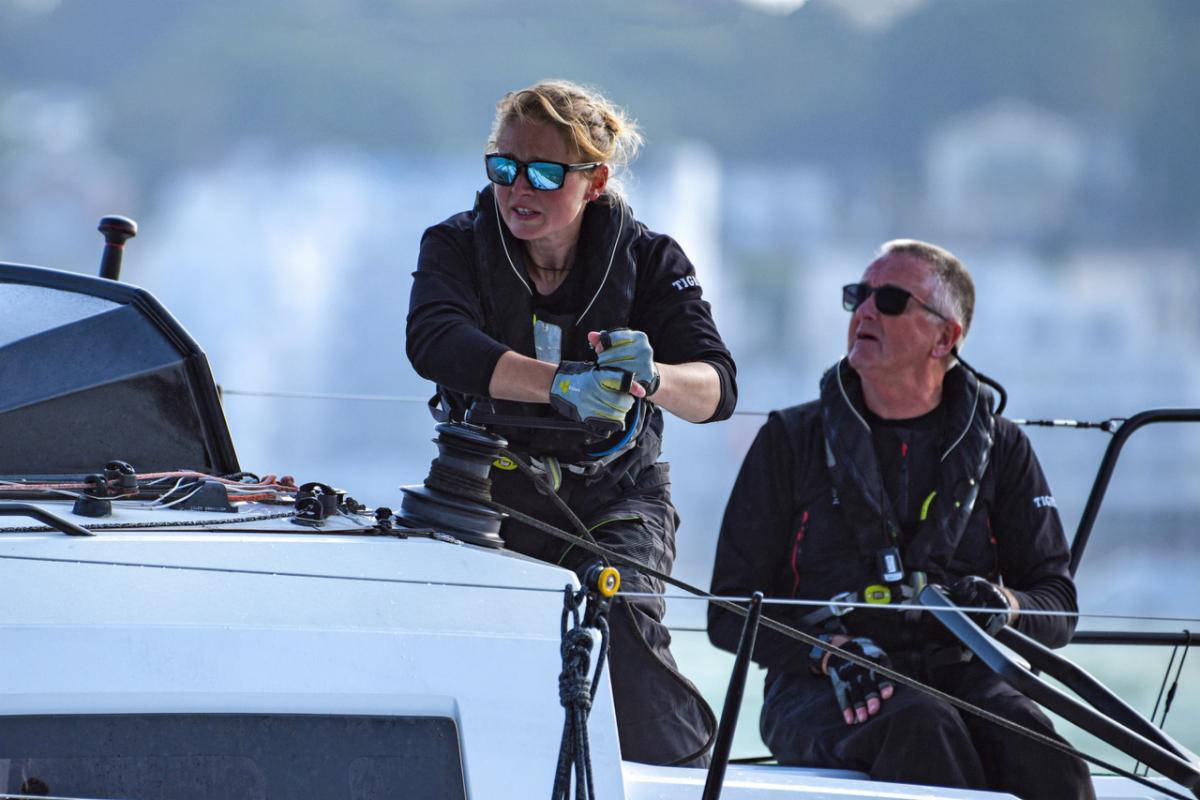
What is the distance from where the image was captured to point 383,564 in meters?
1.23

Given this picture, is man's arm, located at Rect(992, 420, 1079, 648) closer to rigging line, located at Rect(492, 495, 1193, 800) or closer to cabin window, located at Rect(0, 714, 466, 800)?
rigging line, located at Rect(492, 495, 1193, 800)

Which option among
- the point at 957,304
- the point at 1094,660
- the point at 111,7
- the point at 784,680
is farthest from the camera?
the point at 111,7

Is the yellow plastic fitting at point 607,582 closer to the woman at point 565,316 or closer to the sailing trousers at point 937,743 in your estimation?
the woman at point 565,316

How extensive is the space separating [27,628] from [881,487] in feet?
4.59

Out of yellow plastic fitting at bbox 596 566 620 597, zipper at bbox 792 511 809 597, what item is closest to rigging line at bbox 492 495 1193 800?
yellow plastic fitting at bbox 596 566 620 597

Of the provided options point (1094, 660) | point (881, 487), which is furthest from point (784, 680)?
point (1094, 660)

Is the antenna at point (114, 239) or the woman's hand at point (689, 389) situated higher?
the antenna at point (114, 239)

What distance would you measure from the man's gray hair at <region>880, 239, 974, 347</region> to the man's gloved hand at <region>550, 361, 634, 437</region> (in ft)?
3.19

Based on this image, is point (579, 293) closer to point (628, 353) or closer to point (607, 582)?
point (628, 353)

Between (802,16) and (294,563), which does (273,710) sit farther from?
(802,16)

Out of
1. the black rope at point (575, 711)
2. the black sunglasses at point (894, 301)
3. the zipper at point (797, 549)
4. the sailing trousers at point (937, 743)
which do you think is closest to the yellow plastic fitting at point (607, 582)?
the black rope at point (575, 711)

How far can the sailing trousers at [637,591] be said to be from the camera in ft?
5.03

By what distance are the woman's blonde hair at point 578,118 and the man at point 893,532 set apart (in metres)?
0.55

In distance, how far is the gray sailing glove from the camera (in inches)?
59.7
